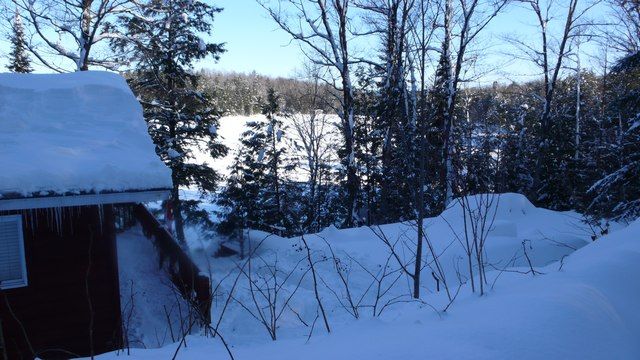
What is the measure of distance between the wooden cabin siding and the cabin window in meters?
0.06

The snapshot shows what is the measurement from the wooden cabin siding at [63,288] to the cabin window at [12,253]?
0.06 metres

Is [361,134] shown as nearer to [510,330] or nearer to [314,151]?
[314,151]

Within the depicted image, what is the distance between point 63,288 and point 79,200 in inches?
56.1

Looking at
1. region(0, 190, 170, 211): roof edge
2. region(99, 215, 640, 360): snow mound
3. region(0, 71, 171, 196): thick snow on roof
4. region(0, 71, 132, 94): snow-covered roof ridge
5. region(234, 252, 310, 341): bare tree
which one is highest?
region(0, 71, 132, 94): snow-covered roof ridge

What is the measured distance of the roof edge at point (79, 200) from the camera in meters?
5.16

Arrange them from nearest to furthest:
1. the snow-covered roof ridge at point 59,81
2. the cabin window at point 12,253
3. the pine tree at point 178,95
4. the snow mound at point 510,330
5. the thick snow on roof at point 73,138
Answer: the snow mound at point 510,330 < the thick snow on roof at point 73,138 < the cabin window at point 12,253 < the snow-covered roof ridge at point 59,81 < the pine tree at point 178,95

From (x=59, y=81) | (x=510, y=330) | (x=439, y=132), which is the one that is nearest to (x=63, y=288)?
(x=59, y=81)

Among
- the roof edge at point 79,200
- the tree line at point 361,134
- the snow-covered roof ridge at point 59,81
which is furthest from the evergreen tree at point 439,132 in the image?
the roof edge at point 79,200

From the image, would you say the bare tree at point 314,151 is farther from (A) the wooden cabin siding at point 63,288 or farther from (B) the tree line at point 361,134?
(A) the wooden cabin siding at point 63,288

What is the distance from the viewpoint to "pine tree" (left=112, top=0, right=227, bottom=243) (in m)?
14.7

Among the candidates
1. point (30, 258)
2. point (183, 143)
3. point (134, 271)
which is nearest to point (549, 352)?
point (30, 258)

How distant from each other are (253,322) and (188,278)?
160 centimetres

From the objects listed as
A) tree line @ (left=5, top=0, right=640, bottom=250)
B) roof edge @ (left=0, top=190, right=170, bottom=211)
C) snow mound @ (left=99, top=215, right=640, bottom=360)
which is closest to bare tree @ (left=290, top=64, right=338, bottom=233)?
tree line @ (left=5, top=0, right=640, bottom=250)

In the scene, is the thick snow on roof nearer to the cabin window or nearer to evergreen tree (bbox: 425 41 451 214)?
the cabin window
